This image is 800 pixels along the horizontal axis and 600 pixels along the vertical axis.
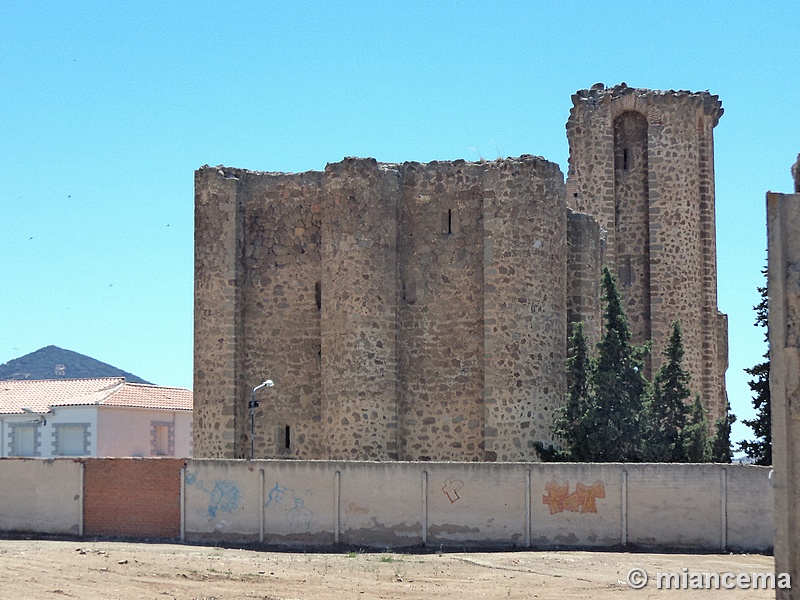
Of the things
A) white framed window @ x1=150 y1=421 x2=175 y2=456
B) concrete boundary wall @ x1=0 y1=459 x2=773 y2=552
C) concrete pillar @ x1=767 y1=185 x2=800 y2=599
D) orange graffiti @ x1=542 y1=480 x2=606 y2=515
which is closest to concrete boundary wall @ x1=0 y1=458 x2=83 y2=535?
concrete boundary wall @ x1=0 y1=459 x2=773 y2=552

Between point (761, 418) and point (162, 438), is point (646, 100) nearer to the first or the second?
point (761, 418)

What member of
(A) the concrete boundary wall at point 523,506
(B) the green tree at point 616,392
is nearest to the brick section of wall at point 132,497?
(A) the concrete boundary wall at point 523,506

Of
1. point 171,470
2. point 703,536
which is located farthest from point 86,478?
point 703,536

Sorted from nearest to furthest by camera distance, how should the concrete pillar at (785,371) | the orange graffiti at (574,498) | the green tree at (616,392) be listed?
the concrete pillar at (785,371), the orange graffiti at (574,498), the green tree at (616,392)

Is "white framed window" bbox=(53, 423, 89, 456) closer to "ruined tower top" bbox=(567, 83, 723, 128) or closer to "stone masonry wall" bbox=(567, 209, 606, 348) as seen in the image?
"ruined tower top" bbox=(567, 83, 723, 128)

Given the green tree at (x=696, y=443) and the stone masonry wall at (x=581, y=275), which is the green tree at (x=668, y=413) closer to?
the green tree at (x=696, y=443)

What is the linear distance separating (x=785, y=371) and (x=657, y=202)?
2267 centimetres

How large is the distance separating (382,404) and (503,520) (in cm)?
483

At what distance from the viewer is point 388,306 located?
25.7 metres

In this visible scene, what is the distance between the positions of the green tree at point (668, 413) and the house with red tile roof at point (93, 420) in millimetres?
27171

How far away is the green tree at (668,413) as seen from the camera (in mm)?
25312

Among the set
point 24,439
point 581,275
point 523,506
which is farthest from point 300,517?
point 24,439

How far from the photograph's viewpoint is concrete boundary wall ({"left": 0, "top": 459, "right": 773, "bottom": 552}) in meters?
21.4

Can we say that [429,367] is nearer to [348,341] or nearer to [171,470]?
[348,341]
